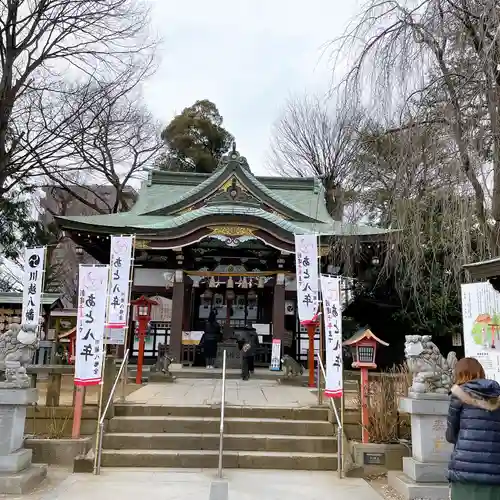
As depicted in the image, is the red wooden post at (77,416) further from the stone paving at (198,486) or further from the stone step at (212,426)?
the stone paving at (198,486)

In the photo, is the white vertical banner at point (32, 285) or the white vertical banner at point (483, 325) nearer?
the white vertical banner at point (483, 325)

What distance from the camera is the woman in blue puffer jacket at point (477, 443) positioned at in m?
3.00

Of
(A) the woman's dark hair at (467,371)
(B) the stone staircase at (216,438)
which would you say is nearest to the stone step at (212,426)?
(B) the stone staircase at (216,438)

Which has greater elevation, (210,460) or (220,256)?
(220,256)

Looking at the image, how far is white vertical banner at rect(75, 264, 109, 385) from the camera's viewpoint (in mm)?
6051

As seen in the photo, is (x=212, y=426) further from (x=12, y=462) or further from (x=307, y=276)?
(x=307, y=276)

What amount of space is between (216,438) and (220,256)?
25.3 feet

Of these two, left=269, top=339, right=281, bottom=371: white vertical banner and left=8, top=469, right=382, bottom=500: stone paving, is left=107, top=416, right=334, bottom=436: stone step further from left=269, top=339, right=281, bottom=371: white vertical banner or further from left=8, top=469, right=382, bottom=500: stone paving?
left=269, top=339, right=281, bottom=371: white vertical banner

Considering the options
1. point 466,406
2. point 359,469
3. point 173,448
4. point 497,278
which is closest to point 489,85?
point 497,278

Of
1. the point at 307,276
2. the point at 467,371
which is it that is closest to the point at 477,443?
the point at 467,371

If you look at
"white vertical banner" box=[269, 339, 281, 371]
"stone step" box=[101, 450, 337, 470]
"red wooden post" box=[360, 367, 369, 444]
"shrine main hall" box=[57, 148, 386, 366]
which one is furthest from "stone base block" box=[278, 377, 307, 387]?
"stone step" box=[101, 450, 337, 470]

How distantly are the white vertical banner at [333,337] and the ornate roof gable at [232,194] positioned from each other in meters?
7.26

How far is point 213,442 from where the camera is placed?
6.23 meters

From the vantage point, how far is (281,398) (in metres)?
8.16
